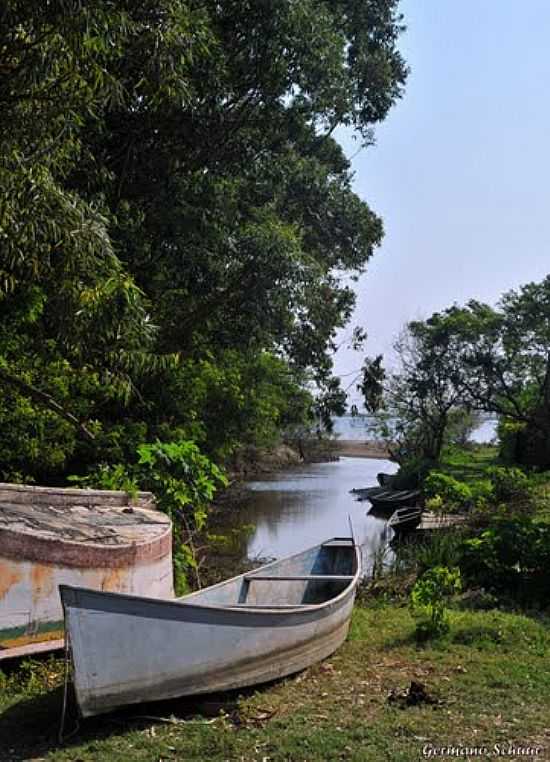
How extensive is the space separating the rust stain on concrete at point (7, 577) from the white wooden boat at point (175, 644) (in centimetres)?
131

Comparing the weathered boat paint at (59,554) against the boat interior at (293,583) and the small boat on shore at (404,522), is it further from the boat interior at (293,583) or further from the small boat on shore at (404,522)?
the small boat on shore at (404,522)

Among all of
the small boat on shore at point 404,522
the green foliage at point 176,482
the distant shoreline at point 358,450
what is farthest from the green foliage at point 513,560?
the distant shoreline at point 358,450

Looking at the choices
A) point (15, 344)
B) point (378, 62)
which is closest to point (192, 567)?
point (15, 344)

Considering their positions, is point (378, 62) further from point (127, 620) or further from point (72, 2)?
point (127, 620)

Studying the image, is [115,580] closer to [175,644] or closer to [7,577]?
[7,577]

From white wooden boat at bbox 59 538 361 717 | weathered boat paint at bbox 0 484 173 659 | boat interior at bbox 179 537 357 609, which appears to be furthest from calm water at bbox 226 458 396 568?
white wooden boat at bbox 59 538 361 717

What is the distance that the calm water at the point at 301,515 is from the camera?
19.7m

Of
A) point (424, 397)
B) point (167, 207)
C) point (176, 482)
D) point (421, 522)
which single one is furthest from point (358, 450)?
point (176, 482)

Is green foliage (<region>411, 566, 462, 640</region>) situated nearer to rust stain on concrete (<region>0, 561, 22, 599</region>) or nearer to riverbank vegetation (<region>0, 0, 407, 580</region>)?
riverbank vegetation (<region>0, 0, 407, 580</region>)

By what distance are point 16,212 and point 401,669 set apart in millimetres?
5000

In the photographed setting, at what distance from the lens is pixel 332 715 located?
5.52 meters

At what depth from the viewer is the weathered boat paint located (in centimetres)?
621

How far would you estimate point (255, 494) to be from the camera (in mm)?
31031

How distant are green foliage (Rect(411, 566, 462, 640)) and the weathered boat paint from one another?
2.58 m
